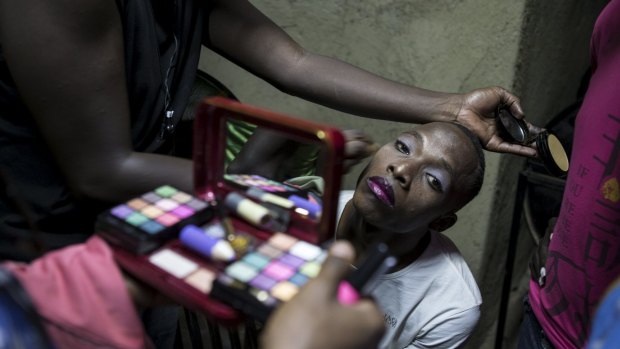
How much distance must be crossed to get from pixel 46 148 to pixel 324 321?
0.43m

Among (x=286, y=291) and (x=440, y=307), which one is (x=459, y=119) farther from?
(x=286, y=291)

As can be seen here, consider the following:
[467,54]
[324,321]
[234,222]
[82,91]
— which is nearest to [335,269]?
[324,321]

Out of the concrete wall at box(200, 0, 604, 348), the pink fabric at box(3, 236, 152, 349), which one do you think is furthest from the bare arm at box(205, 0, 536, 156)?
the pink fabric at box(3, 236, 152, 349)

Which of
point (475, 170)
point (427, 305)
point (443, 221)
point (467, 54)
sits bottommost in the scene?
point (427, 305)

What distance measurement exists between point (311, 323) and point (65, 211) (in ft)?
Result: 1.35

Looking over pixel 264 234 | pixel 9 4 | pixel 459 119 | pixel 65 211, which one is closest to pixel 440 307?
pixel 459 119

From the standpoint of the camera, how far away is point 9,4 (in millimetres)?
475

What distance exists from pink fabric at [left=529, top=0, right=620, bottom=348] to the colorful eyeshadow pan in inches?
17.6

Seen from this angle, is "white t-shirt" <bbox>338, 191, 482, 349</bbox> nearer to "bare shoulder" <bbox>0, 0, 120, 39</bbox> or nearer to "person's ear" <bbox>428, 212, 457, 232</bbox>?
"person's ear" <bbox>428, 212, 457, 232</bbox>

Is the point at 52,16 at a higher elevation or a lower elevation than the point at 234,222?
higher

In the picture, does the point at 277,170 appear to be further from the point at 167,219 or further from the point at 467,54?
the point at 467,54

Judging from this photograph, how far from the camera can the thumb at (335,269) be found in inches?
13.4

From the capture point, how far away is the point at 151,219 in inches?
17.3

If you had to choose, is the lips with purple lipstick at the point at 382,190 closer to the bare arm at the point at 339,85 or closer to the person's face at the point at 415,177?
the person's face at the point at 415,177
